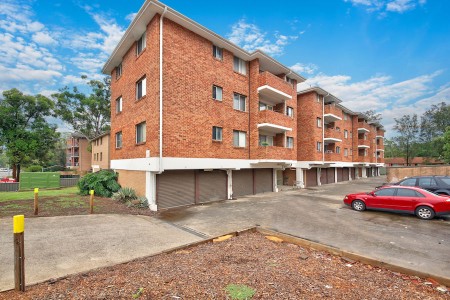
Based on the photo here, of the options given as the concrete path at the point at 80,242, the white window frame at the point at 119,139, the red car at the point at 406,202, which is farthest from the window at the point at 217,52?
the red car at the point at 406,202

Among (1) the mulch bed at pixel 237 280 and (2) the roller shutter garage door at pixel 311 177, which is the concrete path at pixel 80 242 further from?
(2) the roller shutter garage door at pixel 311 177

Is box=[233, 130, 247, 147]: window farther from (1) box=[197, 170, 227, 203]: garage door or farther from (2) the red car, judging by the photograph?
(2) the red car

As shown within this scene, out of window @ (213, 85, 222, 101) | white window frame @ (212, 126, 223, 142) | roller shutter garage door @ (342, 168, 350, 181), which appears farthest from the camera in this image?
roller shutter garage door @ (342, 168, 350, 181)

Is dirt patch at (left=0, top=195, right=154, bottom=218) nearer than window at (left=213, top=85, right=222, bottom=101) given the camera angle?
Yes

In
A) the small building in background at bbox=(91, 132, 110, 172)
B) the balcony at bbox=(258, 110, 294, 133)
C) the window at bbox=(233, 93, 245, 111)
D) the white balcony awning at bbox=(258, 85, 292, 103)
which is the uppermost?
the white balcony awning at bbox=(258, 85, 292, 103)

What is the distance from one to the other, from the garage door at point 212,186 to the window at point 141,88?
6.35 metres

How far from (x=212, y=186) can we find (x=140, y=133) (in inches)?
238

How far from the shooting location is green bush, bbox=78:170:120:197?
1577 centimetres

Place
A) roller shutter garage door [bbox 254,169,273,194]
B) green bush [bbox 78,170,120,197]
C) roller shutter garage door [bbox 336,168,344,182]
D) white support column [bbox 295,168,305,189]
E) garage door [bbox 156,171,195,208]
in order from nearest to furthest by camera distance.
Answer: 1. garage door [bbox 156,171,195,208]
2. green bush [bbox 78,170,120,197]
3. roller shutter garage door [bbox 254,169,273,194]
4. white support column [bbox 295,168,305,189]
5. roller shutter garage door [bbox 336,168,344,182]

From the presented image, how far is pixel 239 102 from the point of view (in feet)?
57.2

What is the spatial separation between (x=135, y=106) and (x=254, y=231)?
454 inches

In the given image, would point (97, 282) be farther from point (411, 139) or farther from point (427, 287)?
point (411, 139)

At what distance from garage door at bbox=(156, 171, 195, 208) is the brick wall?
71.5 feet

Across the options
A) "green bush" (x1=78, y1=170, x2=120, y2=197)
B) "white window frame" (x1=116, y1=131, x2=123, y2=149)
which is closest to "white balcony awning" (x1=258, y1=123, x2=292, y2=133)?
"white window frame" (x1=116, y1=131, x2=123, y2=149)
